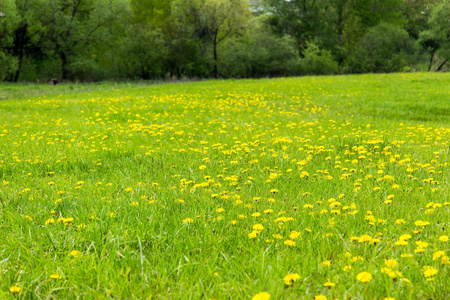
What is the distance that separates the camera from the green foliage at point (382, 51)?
1628 inches

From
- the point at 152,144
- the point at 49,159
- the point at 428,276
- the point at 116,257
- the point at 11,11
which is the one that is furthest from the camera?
the point at 11,11

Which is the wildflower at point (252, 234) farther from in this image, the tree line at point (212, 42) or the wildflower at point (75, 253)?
the tree line at point (212, 42)

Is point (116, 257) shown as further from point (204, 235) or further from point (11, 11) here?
point (11, 11)

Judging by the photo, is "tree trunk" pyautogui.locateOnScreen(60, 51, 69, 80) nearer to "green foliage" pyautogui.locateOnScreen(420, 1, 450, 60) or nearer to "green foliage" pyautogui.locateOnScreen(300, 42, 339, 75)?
"green foliage" pyautogui.locateOnScreen(300, 42, 339, 75)

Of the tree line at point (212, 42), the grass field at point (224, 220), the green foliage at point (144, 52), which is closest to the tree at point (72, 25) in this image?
the tree line at point (212, 42)

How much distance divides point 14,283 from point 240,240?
1575 millimetres

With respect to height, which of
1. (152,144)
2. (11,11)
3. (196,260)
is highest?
(11,11)

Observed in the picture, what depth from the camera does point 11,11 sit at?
107 ft

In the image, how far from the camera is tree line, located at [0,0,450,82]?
126 feet

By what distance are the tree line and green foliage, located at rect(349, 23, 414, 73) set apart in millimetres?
124

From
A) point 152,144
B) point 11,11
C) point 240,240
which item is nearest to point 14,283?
point 240,240

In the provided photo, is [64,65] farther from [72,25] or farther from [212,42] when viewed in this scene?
[212,42]

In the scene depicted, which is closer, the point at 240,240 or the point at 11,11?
the point at 240,240

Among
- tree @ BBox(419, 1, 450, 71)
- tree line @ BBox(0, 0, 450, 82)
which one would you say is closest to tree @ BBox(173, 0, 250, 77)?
tree line @ BBox(0, 0, 450, 82)
